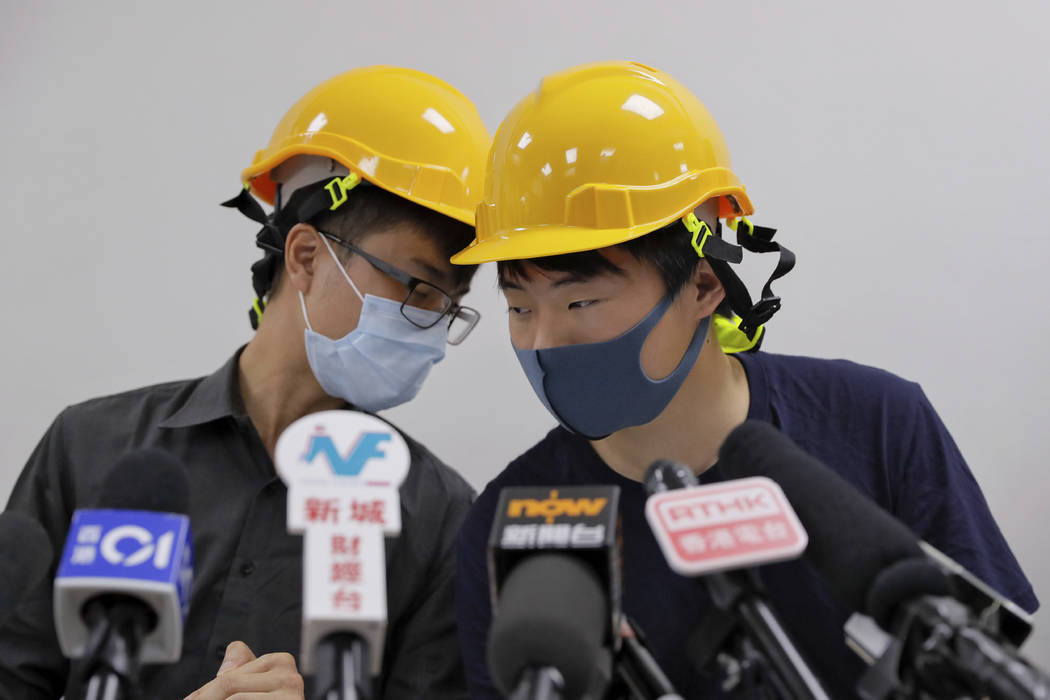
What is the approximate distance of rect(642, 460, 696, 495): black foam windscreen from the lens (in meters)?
0.75

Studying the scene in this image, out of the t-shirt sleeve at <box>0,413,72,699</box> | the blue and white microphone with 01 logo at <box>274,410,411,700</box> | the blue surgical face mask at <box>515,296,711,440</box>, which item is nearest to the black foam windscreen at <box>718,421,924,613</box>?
the blue and white microphone with 01 logo at <box>274,410,411,700</box>

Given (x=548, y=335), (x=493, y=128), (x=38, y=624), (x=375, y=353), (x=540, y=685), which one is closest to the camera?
(x=540, y=685)

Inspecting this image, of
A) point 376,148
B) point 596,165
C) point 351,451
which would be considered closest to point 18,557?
point 351,451

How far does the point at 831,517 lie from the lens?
729 millimetres

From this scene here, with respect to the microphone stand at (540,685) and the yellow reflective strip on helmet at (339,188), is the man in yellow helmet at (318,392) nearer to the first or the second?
the yellow reflective strip on helmet at (339,188)

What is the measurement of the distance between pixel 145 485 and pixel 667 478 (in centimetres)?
42

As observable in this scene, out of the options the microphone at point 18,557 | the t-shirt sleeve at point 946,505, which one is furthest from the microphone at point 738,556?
the t-shirt sleeve at point 946,505

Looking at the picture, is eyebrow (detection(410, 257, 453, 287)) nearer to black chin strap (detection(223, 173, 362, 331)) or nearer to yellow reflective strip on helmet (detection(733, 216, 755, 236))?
black chin strap (detection(223, 173, 362, 331))

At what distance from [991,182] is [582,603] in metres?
1.77

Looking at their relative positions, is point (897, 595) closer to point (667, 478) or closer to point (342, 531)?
point (667, 478)

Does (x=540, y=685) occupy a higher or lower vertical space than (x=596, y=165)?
lower

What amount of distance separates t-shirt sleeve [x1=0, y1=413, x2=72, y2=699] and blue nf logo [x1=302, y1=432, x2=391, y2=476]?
3.47 ft

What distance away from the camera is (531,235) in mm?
1328

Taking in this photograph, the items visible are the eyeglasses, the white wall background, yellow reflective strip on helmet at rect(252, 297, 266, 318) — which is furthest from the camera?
the white wall background
